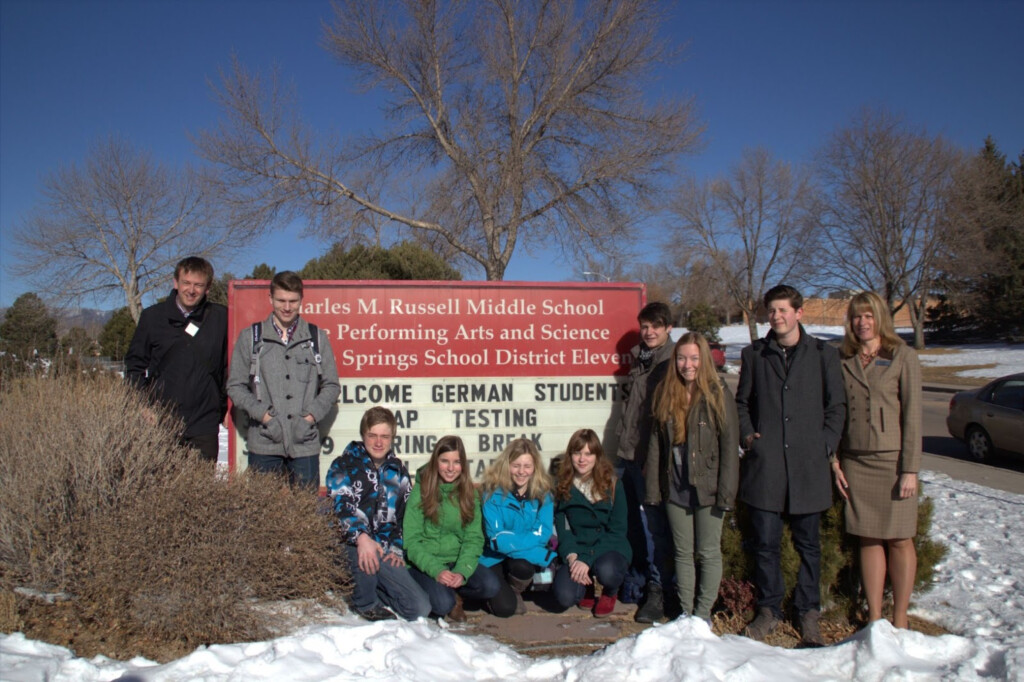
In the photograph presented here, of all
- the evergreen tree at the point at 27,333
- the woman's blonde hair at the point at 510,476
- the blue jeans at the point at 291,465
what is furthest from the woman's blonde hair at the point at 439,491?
the evergreen tree at the point at 27,333

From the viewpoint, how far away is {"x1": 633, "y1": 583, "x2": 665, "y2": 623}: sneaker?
4.37 meters

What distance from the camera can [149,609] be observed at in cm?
355

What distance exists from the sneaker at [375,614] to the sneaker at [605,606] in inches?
47.7

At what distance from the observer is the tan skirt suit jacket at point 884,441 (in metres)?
3.84

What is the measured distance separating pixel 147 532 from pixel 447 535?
1.65 meters

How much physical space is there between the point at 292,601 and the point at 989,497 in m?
6.91

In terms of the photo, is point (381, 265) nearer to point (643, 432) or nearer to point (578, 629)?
point (643, 432)

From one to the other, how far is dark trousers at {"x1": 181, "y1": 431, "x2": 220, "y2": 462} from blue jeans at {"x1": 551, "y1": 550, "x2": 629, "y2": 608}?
92.4 inches

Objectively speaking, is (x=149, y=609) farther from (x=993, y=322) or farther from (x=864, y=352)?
(x=993, y=322)

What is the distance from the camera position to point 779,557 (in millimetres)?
4133

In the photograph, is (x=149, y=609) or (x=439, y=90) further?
(x=439, y=90)

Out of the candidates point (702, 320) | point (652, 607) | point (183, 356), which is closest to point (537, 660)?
point (652, 607)

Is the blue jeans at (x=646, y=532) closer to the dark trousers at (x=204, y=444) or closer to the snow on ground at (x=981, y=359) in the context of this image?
the dark trousers at (x=204, y=444)

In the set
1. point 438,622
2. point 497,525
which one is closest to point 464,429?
point 497,525
